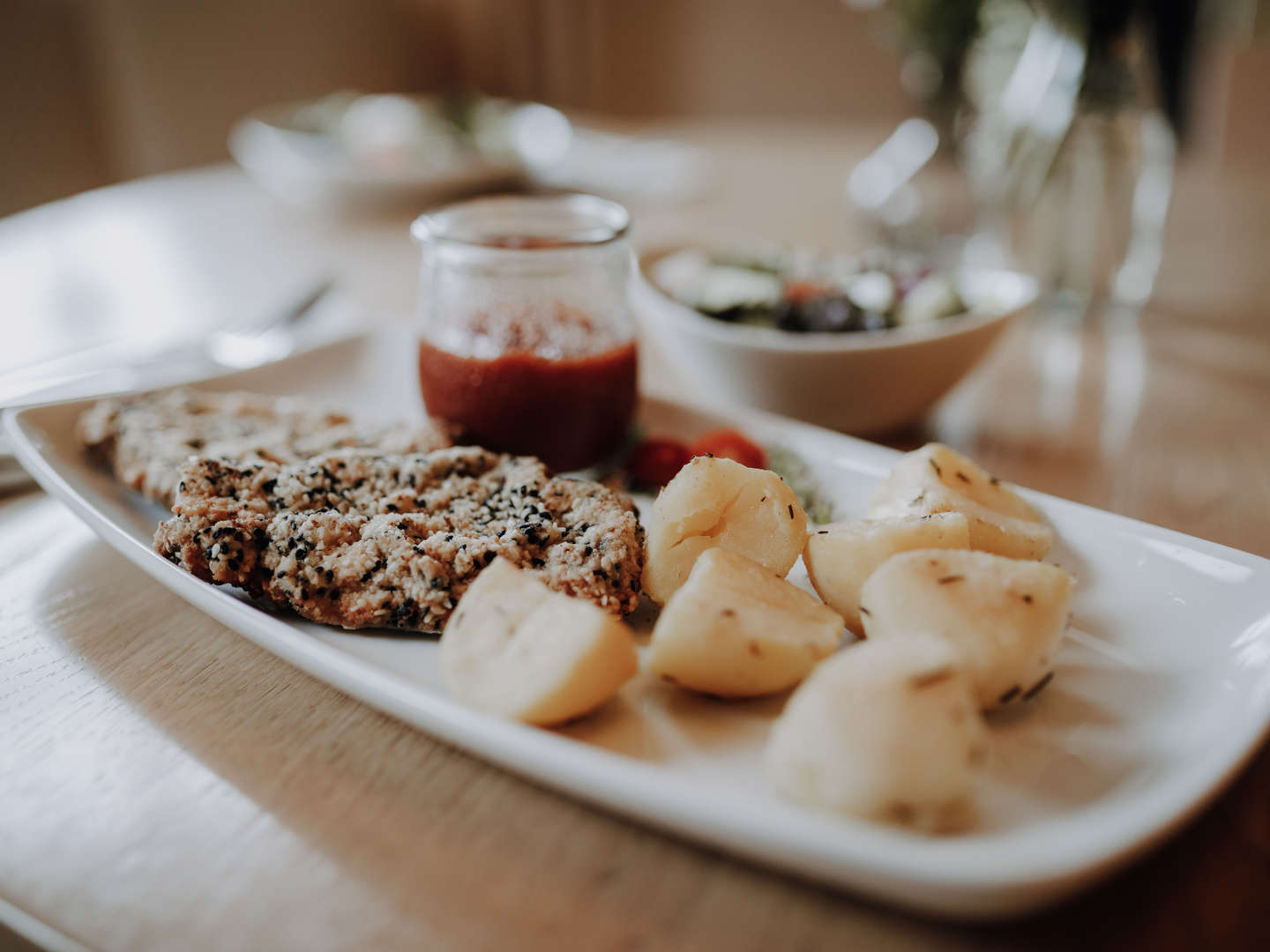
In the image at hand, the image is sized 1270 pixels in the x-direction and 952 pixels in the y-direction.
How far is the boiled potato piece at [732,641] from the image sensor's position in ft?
3.76

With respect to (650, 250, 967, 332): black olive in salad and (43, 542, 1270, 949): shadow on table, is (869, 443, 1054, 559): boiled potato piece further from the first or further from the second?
(650, 250, 967, 332): black olive in salad

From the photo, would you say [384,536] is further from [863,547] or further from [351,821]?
[863,547]

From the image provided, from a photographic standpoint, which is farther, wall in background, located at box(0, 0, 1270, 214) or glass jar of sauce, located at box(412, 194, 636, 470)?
wall in background, located at box(0, 0, 1270, 214)

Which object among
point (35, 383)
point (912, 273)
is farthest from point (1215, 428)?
point (35, 383)

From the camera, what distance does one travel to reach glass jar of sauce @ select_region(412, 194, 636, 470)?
6.03 feet

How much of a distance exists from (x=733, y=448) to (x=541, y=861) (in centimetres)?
97

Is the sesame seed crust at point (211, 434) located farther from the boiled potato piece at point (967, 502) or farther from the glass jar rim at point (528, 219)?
Answer: the boiled potato piece at point (967, 502)

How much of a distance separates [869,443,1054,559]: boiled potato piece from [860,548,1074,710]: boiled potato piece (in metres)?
0.21

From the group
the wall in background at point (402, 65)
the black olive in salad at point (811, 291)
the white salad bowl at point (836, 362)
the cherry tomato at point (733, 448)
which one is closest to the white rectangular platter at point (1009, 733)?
the cherry tomato at point (733, 448)

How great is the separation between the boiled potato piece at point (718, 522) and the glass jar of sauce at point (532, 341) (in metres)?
0.51

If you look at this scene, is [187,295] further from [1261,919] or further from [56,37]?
[56,37]

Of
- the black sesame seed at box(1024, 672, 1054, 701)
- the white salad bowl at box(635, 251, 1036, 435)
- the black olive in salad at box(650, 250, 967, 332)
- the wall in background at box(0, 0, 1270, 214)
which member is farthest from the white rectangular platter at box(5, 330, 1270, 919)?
the wall in background at box(0, 0, 1270, 214)

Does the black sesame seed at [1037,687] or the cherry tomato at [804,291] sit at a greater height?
the cherry tomato at [804,291]

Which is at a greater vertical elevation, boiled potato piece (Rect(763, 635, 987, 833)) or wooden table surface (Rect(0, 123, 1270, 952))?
boiled potato piece (Rect(763, 635, 987, 833))
